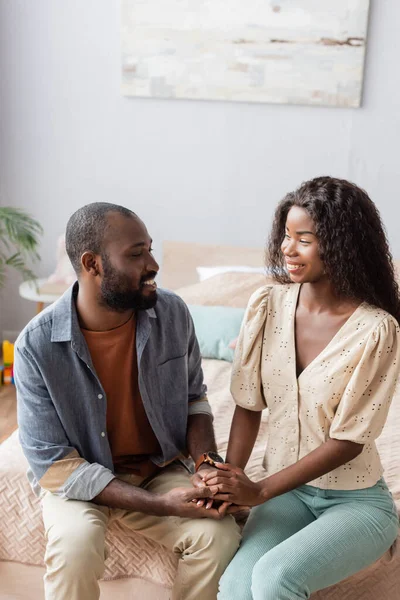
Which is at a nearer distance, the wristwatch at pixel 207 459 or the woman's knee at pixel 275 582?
the woman's knee at pixel 275 582

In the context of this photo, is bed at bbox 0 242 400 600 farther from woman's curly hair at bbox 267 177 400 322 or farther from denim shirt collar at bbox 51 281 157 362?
woman's curly hair at bbox 267 177 400 322

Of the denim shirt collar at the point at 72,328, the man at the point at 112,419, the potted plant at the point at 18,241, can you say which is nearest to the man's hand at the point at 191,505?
the man at the point at 112,419

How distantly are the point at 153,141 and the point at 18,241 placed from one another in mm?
772

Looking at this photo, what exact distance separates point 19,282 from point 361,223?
2554mm

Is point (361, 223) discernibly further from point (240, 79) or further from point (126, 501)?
point (240, 79)

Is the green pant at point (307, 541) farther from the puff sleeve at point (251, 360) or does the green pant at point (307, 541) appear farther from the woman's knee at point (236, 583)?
the puff sleeve at point (251, 360)

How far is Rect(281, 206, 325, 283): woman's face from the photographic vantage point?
160cm

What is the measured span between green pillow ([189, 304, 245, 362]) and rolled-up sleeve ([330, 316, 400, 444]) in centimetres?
133

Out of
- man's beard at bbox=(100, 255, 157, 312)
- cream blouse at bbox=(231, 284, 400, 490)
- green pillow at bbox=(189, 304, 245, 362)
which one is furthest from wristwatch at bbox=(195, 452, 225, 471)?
green pillow at bbox=(189, 304, 245, 362)

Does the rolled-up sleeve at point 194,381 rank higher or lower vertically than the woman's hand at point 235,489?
higher

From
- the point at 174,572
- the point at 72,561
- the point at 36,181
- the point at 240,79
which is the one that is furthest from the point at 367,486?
the point at 36,181

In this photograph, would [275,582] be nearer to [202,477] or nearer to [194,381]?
[202,477]

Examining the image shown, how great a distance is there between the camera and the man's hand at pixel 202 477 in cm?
160

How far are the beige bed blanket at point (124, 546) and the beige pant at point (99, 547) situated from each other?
0.09 metres
